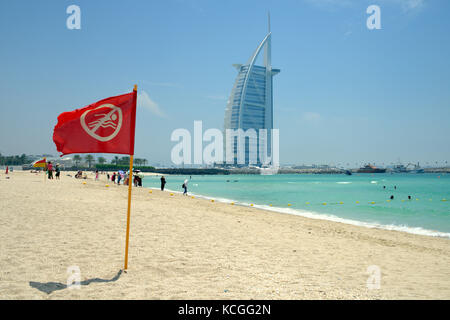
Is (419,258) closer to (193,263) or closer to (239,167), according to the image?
(193,263)

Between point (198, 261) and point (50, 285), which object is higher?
point (50, 285)

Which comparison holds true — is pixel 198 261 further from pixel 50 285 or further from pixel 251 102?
pixel 251 102

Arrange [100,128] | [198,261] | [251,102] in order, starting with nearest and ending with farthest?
[100,128]
[198,261]
[251,102]

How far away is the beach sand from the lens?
4820mm

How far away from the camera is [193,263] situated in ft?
20.6

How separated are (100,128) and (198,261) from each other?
334 centimetres

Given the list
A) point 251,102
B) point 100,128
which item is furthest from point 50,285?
point 251,102

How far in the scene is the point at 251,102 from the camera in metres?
178

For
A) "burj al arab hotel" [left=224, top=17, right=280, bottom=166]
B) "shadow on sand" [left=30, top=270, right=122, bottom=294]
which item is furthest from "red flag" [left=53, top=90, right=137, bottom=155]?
"burj al arab hotel" [left=224, top=17, right=280, bottom=166]

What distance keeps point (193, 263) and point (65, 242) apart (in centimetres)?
330

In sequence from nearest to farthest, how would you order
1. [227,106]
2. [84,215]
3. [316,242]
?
[316,242] < [84,215] < [227,106]

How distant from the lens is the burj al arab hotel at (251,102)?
175 metres

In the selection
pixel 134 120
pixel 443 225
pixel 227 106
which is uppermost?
pixel 227 106
